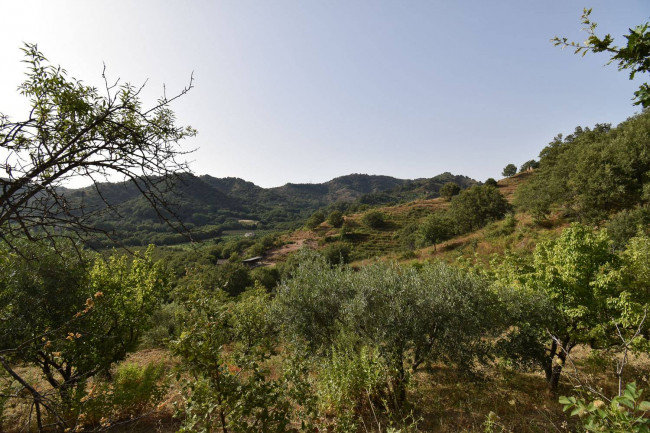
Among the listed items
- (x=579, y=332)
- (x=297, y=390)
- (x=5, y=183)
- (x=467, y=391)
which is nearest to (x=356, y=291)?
(x=467, y=391)

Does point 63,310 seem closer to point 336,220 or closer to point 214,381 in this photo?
point 214,381

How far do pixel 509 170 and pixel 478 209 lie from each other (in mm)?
64590

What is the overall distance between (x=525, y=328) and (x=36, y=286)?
15.2 m

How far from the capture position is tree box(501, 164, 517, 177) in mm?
93375

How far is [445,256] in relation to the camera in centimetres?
3562

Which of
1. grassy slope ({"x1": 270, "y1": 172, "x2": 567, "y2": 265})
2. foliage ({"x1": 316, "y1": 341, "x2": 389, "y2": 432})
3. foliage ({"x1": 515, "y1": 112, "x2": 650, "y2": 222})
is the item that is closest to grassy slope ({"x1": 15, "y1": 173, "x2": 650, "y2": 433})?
foliage ({"x1": 316, "y1": 341, "x2": 389, "y2": 432})

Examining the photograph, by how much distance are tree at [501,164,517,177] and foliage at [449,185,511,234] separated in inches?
2344

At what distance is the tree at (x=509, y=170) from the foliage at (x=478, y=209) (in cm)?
5955

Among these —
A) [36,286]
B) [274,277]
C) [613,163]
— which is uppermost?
[613,163]

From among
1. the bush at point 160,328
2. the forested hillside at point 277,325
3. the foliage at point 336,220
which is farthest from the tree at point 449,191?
the bush at point 160,328

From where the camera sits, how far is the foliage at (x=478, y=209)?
43969mm

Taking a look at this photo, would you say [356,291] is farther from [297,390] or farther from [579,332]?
[579,332]

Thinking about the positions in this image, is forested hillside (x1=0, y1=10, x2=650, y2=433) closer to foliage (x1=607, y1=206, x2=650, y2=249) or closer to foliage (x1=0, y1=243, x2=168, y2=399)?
foliage (x1=0, y1=243, x2=168, y2=399)

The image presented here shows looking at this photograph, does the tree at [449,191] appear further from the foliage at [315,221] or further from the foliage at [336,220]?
the foliage at [315,221]
